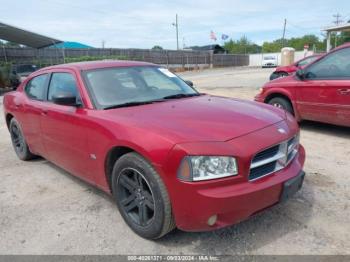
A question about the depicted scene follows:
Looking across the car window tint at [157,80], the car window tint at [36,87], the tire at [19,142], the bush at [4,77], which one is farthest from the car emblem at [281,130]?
the bush at [4,77]

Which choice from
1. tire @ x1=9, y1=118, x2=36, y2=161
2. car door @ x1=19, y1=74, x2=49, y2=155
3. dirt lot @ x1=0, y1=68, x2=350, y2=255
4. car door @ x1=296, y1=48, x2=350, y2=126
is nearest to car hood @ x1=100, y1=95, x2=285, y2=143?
dirt lot @ x1=0, y1=68, x2=350, y2=255

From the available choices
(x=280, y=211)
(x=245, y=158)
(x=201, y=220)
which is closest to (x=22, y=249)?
(x=201, y=220)

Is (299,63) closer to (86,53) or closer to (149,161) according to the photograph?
(149,161)

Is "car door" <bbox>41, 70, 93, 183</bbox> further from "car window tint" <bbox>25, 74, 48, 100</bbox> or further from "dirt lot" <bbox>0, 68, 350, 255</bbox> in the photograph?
"dirt lot" <bbox>0, 68, 350, 255</bbox>

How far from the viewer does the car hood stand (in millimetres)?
2740

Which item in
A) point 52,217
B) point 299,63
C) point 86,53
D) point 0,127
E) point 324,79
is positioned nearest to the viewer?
point 52,217

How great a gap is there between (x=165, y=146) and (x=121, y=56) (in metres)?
33.8

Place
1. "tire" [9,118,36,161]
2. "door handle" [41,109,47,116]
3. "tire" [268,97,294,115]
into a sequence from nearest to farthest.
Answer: "door handle" [41,109,47,116] → "tire" [9,118,36,161] → "tire" [268,97,294,115]

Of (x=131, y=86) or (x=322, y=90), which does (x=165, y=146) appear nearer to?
(x=131, y=86)

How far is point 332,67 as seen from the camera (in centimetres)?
594

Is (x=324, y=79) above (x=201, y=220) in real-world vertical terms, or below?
above

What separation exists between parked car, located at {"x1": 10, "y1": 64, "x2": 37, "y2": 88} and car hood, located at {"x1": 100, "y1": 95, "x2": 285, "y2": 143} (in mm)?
16541

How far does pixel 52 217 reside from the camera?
356 cm

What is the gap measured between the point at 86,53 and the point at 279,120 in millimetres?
32382
